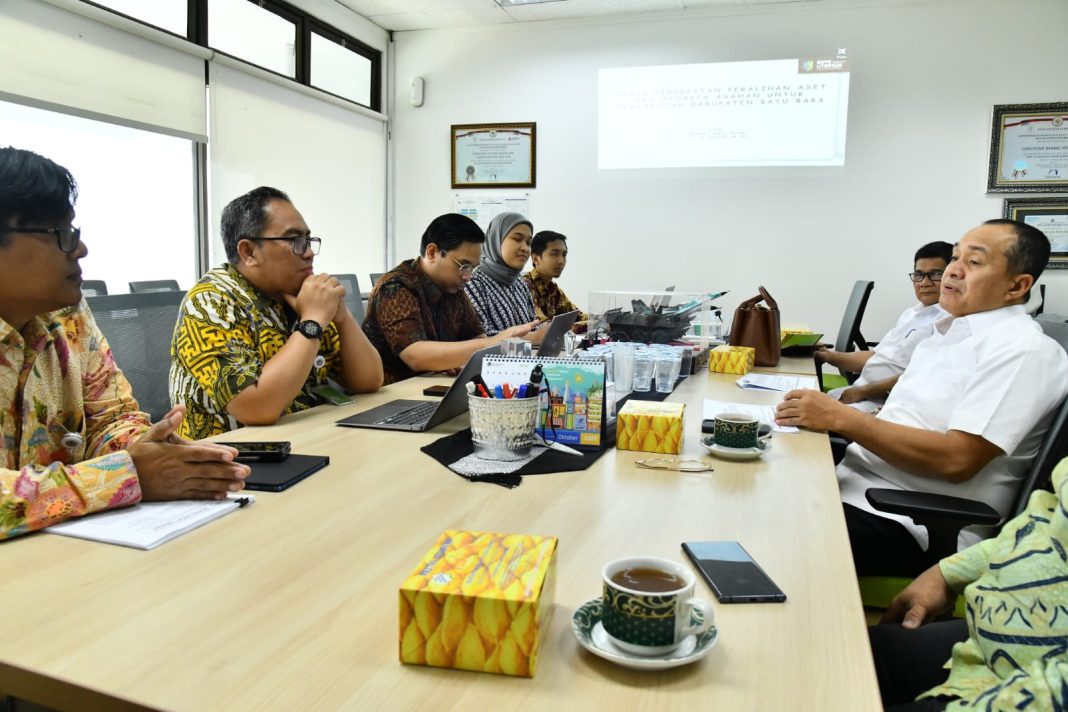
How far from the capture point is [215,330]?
5.29 feet

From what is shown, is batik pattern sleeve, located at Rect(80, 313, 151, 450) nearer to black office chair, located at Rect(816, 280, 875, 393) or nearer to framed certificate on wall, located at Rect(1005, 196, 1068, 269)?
black office chair, located at Rect(816, 280, 875, 393)

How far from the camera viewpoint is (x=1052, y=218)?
4.32 metres

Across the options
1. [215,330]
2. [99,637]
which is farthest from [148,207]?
[99,637]

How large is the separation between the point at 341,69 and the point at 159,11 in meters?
1.60

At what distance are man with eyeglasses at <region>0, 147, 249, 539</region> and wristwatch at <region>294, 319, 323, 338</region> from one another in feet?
1.41

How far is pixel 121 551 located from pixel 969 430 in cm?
145

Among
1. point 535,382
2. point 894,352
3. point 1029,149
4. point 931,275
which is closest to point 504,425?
point 535,382

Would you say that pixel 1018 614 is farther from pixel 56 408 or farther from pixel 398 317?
pixel 398 317

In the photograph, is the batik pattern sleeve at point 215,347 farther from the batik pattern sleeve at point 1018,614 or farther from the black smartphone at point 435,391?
the batik pattern sleeve at point 1018,614

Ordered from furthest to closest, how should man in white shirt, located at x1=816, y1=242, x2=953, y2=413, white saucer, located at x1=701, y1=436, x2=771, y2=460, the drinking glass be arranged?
man in white shirt, located at x1=816, y1=242, x2=953, y2=413, the drinking glass, white saucer, located at x1=701, y1=436, x2=771, y2=460

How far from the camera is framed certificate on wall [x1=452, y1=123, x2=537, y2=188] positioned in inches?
204

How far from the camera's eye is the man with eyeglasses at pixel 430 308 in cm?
230

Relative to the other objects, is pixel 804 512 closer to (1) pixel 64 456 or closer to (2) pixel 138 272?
(1) pixel 64 456

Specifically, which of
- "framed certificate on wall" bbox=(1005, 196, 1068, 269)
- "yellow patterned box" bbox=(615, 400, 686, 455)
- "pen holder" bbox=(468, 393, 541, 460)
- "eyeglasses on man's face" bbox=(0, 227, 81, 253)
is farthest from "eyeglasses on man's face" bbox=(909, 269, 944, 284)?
"eyeglasses on man's face" bbox=(0, 227, 81, 253)
